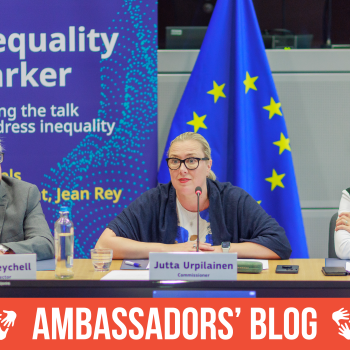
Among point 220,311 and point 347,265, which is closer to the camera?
point 220,311

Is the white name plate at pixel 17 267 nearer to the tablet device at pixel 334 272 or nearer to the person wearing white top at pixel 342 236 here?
the tablet device at pixel 334 272

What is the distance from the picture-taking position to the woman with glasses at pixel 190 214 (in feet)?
7.23

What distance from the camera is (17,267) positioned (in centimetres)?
150

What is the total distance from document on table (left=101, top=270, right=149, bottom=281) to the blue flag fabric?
1.30 metres

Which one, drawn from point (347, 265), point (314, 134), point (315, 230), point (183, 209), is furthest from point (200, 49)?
point (347, 265)

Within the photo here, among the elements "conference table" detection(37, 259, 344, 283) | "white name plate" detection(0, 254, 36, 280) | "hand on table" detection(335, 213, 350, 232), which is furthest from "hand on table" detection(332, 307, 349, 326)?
"white name plate" detection(0, 254, 36, 280)

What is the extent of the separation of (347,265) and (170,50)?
1.94m

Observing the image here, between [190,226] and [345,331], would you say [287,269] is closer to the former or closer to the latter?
[345,331]

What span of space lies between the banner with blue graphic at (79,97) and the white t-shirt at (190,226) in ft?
2.38

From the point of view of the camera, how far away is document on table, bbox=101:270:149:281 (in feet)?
4.93

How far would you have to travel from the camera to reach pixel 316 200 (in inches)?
126

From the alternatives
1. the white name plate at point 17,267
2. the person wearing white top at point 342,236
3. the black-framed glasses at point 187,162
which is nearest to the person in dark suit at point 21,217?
the white name plate at point 17,267

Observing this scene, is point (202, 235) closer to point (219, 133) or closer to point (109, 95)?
point (219, 133)

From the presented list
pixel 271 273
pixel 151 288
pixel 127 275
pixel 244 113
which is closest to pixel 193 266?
pixel 151 288
